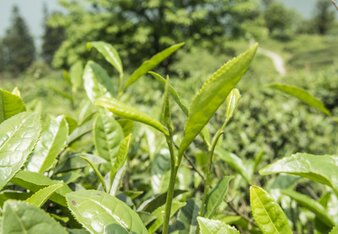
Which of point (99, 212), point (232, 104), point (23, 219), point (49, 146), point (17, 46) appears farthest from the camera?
point (17, 46)

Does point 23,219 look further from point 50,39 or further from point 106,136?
point 50,39

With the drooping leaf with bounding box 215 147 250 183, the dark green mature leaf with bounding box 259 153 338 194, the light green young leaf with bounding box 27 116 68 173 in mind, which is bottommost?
the drooping leaf with bounding box 215 147 250 183

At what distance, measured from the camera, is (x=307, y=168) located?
70cm

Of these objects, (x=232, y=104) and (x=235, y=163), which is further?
(x=235, y=163)

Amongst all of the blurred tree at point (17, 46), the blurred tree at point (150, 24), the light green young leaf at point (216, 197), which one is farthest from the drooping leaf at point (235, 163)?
the blurred tree at point (17, 46)

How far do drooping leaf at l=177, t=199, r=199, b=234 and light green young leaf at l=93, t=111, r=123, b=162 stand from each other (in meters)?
0.23

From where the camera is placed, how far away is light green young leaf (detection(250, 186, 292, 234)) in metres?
0.61

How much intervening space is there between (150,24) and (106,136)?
77.2 feet

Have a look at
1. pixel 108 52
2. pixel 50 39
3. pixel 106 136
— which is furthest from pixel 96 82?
pixel 50 39

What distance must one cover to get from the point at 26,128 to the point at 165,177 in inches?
18.9

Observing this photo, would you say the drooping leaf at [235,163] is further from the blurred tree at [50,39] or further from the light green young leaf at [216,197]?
the blurred tree at [50,39]

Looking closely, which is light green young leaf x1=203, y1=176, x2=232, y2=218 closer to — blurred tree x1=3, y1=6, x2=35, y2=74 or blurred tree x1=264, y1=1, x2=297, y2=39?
blurred tree x1=3, y1=6, x2=35, y2=74

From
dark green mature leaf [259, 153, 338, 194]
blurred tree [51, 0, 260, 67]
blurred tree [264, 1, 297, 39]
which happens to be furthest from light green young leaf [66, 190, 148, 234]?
blurred tree [264, 1, 297, 39]

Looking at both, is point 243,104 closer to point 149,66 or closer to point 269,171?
point 149,66
